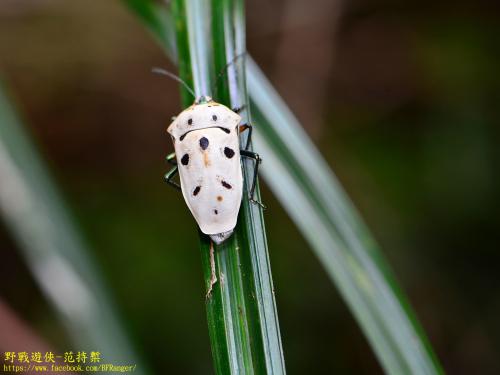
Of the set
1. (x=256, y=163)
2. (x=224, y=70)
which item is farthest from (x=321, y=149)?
(x=224, y=70)

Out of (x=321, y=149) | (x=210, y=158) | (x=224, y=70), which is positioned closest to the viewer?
(x=224, y=70)

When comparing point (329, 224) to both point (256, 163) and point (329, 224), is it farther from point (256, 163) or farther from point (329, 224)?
point (256, 163)

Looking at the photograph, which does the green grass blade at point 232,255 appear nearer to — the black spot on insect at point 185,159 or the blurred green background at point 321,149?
the black spot on insect at point 185,159

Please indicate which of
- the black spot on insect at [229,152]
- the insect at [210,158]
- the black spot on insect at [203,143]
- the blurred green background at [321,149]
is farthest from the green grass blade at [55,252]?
the blurred green background at [321,149]

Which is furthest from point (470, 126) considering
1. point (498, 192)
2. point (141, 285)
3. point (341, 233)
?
point (141, 285)

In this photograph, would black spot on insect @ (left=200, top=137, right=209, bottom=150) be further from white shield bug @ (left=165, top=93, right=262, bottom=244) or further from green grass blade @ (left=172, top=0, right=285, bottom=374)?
green grass blade @ (left=172, top=0, right=285, bottom=374)

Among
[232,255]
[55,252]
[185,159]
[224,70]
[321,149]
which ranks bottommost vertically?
[232,255]

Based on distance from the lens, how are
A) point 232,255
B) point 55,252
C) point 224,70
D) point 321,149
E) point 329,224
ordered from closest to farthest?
point 232,255 < point 224,70 < point 329,224 < point 55,252 < point 321,149

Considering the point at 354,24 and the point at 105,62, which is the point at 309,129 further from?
the point at 105,62
